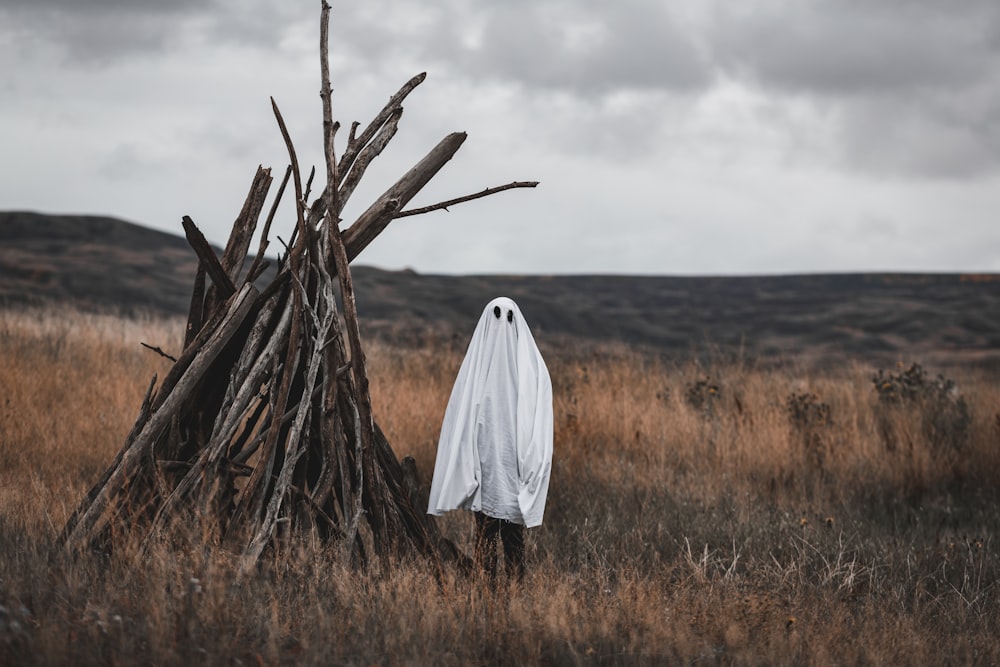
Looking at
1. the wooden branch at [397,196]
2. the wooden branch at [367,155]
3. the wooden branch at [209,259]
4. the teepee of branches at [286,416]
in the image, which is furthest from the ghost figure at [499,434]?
the wooden branch at [209,259]


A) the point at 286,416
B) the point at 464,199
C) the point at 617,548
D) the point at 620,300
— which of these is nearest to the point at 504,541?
the point at 617,548

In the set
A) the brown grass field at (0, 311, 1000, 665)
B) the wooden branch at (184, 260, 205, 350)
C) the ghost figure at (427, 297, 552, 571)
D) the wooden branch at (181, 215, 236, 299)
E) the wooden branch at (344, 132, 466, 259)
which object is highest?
the wooden branch at (344, 132, 466, 259)

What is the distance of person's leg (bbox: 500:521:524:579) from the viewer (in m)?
4.35

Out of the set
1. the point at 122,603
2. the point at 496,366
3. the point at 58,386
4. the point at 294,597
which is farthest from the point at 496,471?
the point at 58,386

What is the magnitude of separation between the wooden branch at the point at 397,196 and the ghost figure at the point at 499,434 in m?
0.74

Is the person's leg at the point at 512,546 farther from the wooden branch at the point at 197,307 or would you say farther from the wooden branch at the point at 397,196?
the wooden branch at the point at 197,307

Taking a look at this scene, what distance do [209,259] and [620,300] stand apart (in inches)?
1474

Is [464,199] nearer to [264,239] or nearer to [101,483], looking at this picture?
[264,239]

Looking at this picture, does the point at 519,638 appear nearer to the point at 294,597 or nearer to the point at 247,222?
the point at 294,597

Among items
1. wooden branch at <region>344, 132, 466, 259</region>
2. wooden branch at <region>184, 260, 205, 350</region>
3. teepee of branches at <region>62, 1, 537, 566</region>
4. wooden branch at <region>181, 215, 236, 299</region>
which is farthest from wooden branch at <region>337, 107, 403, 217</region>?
wooden branch at <region>184, 260, 205, 350</region>

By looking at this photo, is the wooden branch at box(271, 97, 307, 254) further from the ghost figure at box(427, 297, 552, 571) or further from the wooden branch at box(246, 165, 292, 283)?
the ghost figure at box(427, 297, 552, 571)

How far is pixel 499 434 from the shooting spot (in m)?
4.27

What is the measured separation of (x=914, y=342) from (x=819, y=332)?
3.98 meters

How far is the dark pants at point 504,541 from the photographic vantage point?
4282 millimetres
